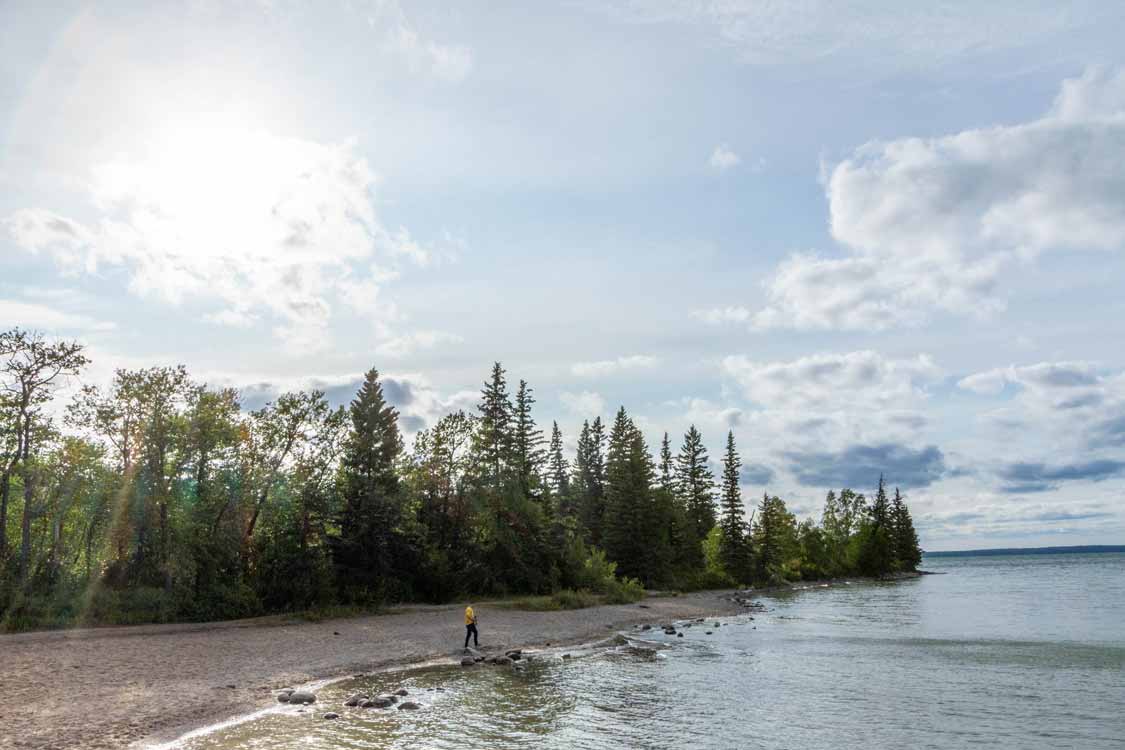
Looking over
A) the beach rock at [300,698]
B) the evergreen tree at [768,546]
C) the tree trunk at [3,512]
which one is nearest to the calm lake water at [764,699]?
the beach rock at [300,698]

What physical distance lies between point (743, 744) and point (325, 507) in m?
35.8

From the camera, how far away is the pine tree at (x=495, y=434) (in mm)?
69306

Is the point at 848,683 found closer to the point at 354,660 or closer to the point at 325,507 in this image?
the point at 354,660

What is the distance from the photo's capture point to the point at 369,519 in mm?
51344

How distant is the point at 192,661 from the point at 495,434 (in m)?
48.1

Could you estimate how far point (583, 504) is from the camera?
4166 inches

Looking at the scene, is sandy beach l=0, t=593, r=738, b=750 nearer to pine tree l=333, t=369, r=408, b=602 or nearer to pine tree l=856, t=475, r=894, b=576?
pine tree l=333, t=369, r=408, b=602

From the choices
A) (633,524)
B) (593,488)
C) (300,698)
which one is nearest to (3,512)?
(300,698)

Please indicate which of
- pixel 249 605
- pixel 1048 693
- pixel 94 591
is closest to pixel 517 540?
pixel 249 605

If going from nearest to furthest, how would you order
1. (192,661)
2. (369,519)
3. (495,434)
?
(192,661) < (369,519) < (495,434)

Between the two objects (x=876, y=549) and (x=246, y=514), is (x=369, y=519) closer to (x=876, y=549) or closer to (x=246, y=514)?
(x=246, y=514)

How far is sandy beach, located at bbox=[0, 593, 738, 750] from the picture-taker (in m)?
19.6

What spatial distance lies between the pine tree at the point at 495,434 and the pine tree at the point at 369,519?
13.7 meters

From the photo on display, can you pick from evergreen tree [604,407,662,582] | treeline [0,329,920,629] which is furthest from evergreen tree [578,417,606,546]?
treeline [0,329,920,629]
